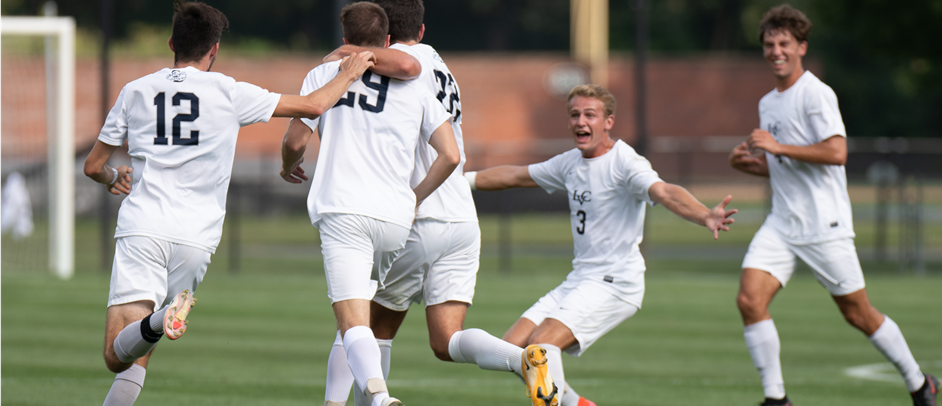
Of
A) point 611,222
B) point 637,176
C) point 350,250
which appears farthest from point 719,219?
point 350,250

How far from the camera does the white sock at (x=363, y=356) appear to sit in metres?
5.14

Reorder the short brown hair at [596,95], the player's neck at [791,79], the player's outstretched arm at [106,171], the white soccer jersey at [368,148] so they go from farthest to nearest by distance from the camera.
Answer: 1. the player's neck at [791,79]
2. the short brown hair at [596,95]
3. the player's outstretched arm at [106,171]
4. the white soccer jersey at [368,148]

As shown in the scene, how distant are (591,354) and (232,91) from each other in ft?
19.5

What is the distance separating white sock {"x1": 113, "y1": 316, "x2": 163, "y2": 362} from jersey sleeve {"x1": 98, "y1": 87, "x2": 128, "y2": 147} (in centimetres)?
94

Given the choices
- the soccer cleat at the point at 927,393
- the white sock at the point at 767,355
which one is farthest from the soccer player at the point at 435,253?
the soccer cleat at the point at 927,393

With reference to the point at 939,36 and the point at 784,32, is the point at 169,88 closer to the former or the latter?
the point at 784,32

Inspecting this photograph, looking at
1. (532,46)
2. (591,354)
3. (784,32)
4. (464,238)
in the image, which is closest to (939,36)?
(591,354)

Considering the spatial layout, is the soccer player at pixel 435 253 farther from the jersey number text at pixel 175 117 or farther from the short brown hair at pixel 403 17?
the jersey number text at pixel 175 117

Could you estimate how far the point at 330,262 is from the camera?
539 centimetres

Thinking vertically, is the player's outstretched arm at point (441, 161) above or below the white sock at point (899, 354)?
above

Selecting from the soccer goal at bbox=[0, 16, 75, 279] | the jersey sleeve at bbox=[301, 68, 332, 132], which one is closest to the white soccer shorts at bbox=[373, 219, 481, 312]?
the jersey sleeve at bbox=[301, 68, 332, 132]

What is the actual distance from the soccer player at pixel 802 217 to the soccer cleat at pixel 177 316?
3824mm

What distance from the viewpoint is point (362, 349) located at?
519 cm

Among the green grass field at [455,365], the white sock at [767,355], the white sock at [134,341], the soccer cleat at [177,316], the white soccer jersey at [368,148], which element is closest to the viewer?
the soccer cleat at [177,316]
